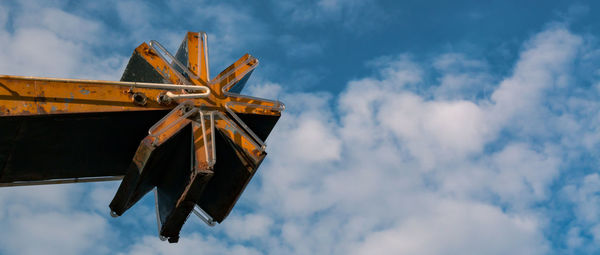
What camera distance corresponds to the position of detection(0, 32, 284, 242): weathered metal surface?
11578 mm

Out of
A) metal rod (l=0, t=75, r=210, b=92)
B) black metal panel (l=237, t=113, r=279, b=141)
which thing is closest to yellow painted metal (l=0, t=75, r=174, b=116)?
metal rod (l=0, t=75, r=210, b=92)

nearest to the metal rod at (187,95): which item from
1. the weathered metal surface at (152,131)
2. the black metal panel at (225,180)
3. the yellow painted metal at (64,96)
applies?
the weathered metal surface at (152,131)

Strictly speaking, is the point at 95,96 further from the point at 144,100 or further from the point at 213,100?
the point at 213,100

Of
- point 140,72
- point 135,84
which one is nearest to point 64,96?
point 135,84

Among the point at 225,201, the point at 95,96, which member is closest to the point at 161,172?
the point at 225,201

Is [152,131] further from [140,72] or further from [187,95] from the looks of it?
[140,72]

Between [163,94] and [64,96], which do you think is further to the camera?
[163,94]

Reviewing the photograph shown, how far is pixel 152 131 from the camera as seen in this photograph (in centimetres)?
1197

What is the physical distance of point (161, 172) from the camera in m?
13.7

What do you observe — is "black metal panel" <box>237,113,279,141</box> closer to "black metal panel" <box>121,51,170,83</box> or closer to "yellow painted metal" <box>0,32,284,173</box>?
"yellow painted metal" <box>0,32,284,173</box>

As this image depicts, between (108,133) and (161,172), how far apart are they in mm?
1615

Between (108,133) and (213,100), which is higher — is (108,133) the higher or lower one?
the lower one

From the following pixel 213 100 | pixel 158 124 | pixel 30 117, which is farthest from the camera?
pixel 213 100

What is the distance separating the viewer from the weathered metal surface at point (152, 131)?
11.6 m
